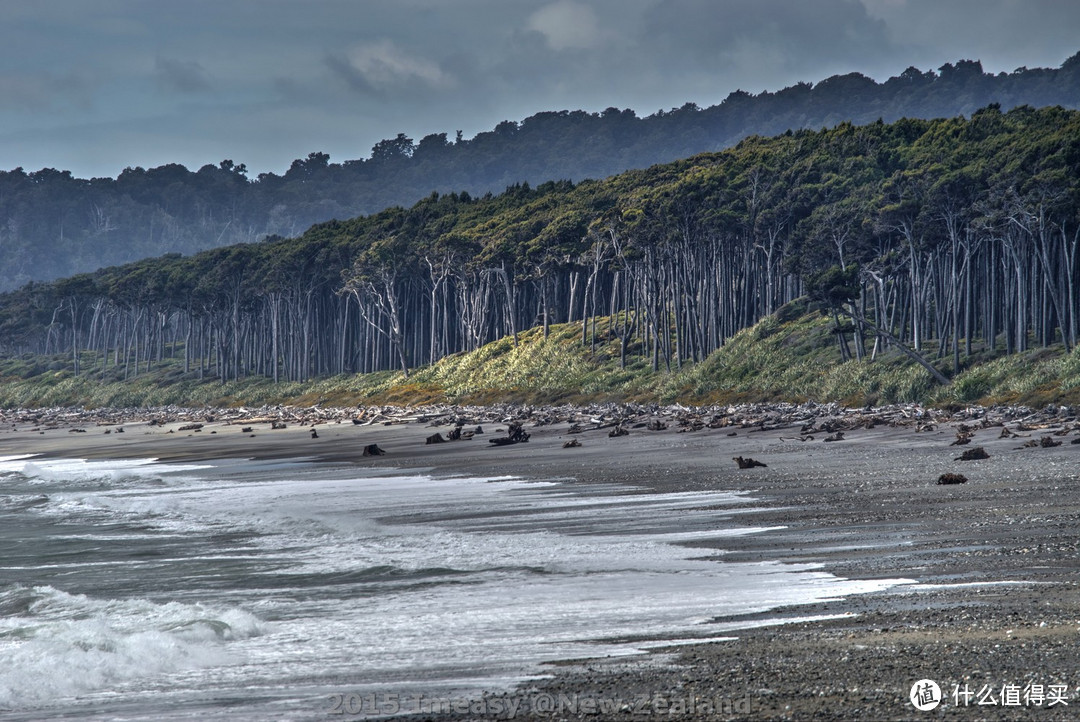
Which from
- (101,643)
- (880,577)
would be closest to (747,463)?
(880,577)

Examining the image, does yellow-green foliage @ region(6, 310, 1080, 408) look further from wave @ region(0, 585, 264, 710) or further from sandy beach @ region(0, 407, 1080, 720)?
wave @ region(0, 585, 264, 710)

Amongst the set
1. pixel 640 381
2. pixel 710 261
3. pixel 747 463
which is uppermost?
pixel 710 261

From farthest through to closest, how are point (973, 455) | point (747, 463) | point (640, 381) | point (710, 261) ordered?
point (710, 261)
point (640, 381)
point (747, 463)
point (973, 455)

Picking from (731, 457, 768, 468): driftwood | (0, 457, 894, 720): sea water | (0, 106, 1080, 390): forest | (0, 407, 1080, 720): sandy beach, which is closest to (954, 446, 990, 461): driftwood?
(0, 407, 1080, 720): sandy beach

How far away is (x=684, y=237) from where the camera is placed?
6500cm

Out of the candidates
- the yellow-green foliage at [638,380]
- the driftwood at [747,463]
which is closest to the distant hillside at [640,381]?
the yellow-green foliage at [638,380]

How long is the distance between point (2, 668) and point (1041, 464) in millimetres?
15849

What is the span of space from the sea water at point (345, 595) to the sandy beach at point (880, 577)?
508mm

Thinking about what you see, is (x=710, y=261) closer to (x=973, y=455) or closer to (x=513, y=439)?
(x=513, y=439)

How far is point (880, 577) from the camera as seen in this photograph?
319 inches

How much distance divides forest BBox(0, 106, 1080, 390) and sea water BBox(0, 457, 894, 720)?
97.9ft

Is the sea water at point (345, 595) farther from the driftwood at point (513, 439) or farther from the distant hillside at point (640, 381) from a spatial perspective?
the distant hillside at point (640, 381)

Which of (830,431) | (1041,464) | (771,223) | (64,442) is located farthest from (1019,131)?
(64,442)

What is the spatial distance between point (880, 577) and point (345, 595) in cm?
465
